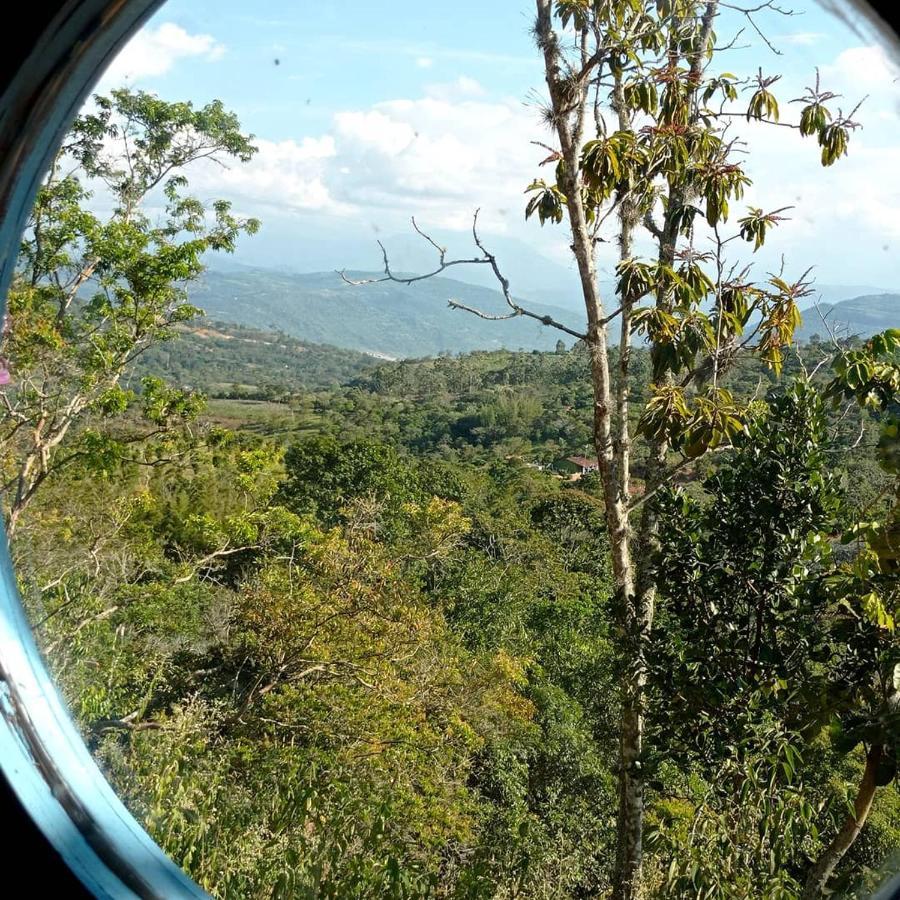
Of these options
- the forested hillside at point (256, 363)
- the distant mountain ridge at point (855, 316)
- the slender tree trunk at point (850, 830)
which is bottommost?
the slender tree trunk at point (850, 830)

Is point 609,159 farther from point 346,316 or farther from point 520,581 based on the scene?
A: point 346,316

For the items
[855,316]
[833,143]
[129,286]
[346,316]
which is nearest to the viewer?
[833,143]

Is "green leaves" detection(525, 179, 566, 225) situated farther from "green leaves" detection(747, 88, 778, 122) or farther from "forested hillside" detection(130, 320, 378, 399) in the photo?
"forested hillside" detection(130, 320, 378, 399)

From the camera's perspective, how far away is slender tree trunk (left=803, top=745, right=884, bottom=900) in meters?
1.79

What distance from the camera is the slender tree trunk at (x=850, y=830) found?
179 centimetres

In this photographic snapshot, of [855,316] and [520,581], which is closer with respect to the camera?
[855,316]

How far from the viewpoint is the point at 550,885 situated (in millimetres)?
2535

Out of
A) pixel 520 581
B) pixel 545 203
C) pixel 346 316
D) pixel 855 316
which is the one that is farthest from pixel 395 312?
pixel 855 316

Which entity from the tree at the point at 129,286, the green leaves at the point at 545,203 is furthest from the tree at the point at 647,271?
the tree at the point at 129,286

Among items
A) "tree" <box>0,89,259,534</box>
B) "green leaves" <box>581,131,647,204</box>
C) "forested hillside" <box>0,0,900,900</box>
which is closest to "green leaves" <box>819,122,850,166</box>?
"forested hillside" <box>0,0,900,900</box>

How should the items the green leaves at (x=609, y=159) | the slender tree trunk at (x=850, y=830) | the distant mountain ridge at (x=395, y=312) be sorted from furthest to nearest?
the green leaves at (x=609, y=159)
the distant mountain ridge at (x=395, y=312)
the slender tree trunk at (x=850, y=830)

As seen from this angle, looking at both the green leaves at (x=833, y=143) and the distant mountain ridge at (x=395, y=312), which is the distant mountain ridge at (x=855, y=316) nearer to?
the distant mountain ridge at (x=395, y=312)

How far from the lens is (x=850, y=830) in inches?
73.4

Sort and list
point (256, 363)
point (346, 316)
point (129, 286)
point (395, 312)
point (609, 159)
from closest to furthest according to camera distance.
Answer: point (609, 159)
point (129, 286)
point (395, 312)
point (346, 316)
point (256, 363)
